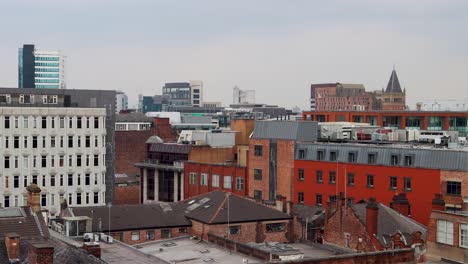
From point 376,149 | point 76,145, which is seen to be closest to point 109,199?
point 76,145

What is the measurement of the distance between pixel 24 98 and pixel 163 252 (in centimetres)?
5257

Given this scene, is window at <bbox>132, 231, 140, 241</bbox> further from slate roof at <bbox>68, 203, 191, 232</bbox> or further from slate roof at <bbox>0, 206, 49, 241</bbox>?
slate roof at <bbox>0, 206, 49, 241</bbox>

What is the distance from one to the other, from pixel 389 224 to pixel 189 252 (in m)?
16.2

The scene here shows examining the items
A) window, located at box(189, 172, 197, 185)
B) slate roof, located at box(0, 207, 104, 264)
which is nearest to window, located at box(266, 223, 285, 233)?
slate roof, located at box(0, 207, 104, 264)

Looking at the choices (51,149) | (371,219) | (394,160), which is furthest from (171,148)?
(371,219)

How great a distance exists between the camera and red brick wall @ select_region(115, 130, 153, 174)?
13762cm

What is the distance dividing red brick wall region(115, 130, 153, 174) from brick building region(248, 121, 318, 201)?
4362 cm

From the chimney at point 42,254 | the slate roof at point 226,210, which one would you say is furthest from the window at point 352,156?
the chimney at point 42,254

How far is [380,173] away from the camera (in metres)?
83.5

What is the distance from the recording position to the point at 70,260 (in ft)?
128

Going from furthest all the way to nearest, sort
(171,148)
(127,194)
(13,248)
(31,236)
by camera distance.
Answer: (127,194)
(171,148)
(31,236)
(13,248)

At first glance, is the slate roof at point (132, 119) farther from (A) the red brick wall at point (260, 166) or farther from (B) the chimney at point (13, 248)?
(B) the chimney at point (13, 248)

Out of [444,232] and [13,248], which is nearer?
[13,248]

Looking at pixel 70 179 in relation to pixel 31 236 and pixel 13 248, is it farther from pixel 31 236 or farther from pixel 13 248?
pixel 13 248
